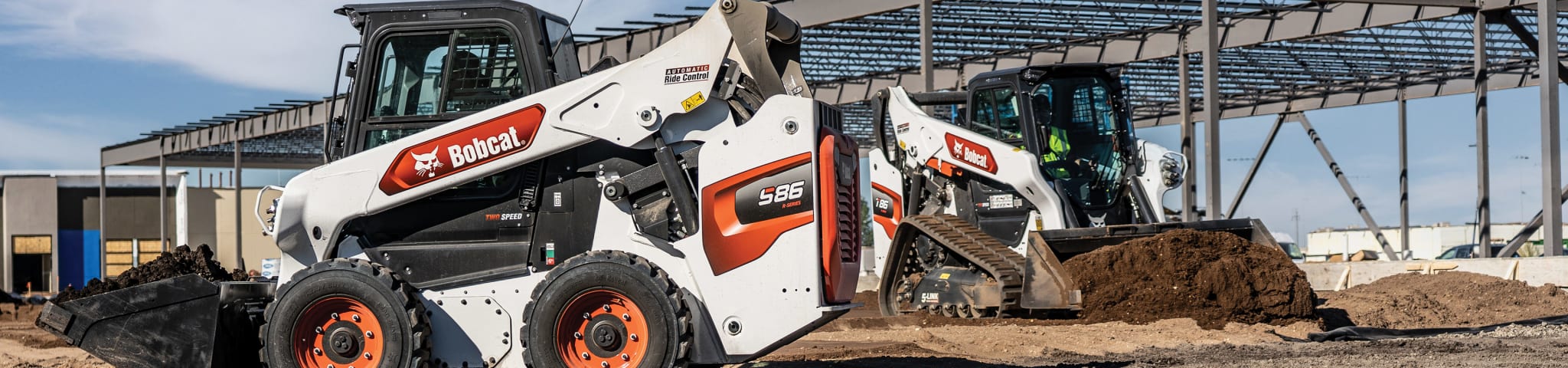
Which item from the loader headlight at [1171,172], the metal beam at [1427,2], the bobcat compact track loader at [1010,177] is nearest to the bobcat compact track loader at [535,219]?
the bobcat compact track loader at [1010,177]

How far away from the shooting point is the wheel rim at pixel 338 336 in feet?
23.1

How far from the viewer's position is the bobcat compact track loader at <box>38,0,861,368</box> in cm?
684

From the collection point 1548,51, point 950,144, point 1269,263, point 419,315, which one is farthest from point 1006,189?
point 1548,51

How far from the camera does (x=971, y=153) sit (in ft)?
45.5

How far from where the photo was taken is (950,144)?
14.1m

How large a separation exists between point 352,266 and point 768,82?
8.00 feet

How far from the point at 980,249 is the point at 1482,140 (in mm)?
11945

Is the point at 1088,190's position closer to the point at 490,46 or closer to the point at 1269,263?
the point at 1269,263

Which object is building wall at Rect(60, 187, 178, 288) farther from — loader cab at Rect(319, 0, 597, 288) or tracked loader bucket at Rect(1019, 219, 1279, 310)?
loader cab at Rect(319, 0, 597, 288)

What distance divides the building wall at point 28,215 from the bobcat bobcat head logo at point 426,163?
45.0 meters

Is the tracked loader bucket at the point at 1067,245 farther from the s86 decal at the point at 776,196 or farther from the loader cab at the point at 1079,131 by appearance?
the s86 decal at the point at 776,196

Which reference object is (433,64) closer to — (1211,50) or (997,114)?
(997,114)

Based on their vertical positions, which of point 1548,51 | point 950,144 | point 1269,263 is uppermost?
point 1548,51

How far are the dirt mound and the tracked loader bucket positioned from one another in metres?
1.15
